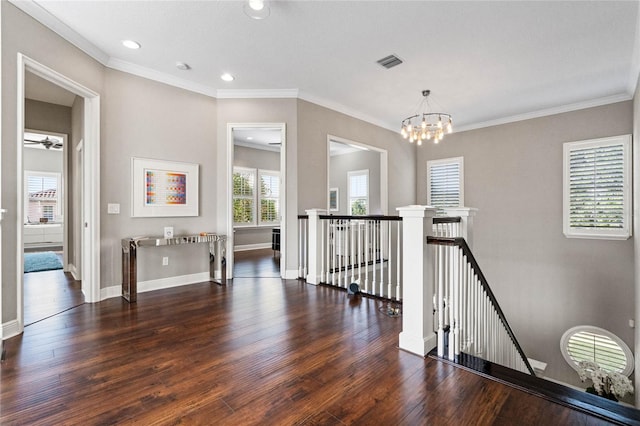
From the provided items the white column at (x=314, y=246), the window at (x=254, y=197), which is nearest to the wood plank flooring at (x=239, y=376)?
the white column at (x=314, y=246)

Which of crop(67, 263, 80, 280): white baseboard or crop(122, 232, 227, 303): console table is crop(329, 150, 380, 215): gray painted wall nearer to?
crop(122, 232, 227, 303): console table

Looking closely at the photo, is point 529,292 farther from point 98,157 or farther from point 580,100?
point 98,157

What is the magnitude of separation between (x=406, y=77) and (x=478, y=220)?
376cm

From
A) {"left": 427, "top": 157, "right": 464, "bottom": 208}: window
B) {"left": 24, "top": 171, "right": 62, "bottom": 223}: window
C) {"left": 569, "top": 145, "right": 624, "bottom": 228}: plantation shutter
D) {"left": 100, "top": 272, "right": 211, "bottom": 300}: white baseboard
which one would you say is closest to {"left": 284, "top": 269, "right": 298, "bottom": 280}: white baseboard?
{"left": 100, "top": 272, "right": 211, "bottom": 300}: white baseboard

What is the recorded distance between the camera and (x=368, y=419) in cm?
155

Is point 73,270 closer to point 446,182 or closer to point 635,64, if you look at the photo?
point 446,182

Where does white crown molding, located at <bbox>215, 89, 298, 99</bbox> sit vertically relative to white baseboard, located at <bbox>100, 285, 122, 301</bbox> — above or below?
above

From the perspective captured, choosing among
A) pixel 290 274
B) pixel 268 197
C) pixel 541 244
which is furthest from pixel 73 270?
pixel 541 244

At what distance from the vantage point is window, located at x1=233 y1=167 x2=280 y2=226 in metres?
8.02

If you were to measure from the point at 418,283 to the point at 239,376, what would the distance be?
1456mm

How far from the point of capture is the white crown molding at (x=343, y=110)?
4.85m

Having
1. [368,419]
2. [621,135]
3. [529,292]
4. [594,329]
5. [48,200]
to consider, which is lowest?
[594,329]

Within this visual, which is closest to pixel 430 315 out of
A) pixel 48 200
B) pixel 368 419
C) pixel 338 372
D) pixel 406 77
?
pixel 338 372

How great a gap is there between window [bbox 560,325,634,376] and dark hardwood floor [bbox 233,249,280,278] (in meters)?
5.24
